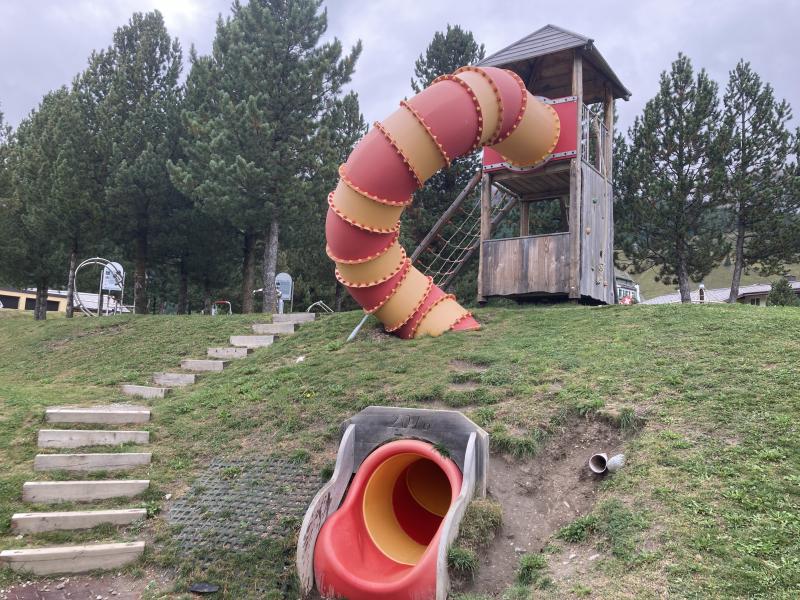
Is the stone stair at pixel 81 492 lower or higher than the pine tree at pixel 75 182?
lower

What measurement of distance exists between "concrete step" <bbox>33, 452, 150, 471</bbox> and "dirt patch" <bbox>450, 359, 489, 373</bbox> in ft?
13.5

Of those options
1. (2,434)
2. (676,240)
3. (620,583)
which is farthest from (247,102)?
(620,583)

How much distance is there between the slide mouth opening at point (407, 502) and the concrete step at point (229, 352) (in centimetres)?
591

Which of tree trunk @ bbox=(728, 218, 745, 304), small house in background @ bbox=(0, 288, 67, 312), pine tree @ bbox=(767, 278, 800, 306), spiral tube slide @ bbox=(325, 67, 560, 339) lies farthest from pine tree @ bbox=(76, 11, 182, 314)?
small house in background @ bbox=(0, 288, 67, 312)

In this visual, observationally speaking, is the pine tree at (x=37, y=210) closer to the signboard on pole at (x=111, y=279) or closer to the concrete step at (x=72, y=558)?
the signboard on pole at (x=111, y=279)

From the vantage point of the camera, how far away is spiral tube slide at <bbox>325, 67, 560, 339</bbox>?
919 centimetres

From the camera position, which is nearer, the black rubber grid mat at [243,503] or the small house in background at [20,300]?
the black rubber grid mat at [243,503]

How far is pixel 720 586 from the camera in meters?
4.03

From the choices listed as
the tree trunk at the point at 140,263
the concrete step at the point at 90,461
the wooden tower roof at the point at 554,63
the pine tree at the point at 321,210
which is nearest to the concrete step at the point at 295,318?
the pine tree at the point at 321,210

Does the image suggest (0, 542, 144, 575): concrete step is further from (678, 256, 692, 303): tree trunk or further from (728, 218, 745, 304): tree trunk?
(728, 218, 745, 304): tree trunk

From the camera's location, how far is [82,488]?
661cm

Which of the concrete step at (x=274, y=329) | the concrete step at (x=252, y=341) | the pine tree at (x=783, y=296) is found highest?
the pine tree at (x=783, y=296)

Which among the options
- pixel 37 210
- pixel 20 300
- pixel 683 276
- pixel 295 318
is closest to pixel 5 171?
pixel 37 210

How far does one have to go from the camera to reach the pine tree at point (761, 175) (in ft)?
63.6
